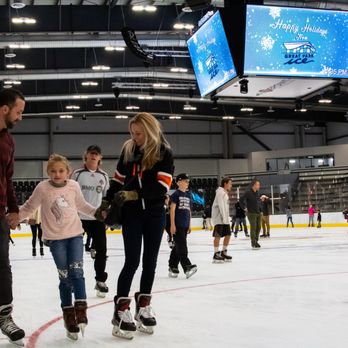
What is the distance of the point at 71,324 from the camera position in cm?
344

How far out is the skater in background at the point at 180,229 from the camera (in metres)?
6.98

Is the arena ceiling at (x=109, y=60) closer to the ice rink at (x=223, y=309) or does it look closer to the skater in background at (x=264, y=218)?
the skater in background at (x=264, y=218)

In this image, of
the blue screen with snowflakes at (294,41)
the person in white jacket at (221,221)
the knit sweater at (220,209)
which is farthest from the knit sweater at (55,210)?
the blue screen with snowflakes at (294,41)

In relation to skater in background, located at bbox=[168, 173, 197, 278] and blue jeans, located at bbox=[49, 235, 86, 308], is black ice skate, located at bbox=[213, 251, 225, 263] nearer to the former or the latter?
skater in background, located at bbox=[168, 173, 197, 278]

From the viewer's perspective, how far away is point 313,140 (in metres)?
40.0

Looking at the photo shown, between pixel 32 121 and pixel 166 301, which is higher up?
pixel 32 121

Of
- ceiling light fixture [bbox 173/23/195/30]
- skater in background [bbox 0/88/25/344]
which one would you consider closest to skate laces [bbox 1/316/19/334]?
skater in background [bbox 0/88/25/344]

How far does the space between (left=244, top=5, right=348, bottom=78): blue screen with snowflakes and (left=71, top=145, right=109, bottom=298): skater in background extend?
605 centimetres

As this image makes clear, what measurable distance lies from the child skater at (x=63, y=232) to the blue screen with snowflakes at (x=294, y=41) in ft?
25.8

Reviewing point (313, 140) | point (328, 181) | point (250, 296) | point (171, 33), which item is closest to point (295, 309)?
point (250, 296)

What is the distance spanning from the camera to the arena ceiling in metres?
16.2

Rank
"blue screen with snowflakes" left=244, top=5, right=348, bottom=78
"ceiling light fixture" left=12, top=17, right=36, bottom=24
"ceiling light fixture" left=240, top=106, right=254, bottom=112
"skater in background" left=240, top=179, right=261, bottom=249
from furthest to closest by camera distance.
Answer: "ceiling light fixture" left=240, top=106, right=254, bottom=112 → "ceiling light fixture" left=12, top=17, right=36, bottom=24 → "skater in background" left=240, top=179, right=261, bottom=249 → "blue screen with snowflakes" left=244, top=5, right=348, bottom=78

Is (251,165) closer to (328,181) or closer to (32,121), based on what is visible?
(328,181)

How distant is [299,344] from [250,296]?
1981 millimetres
